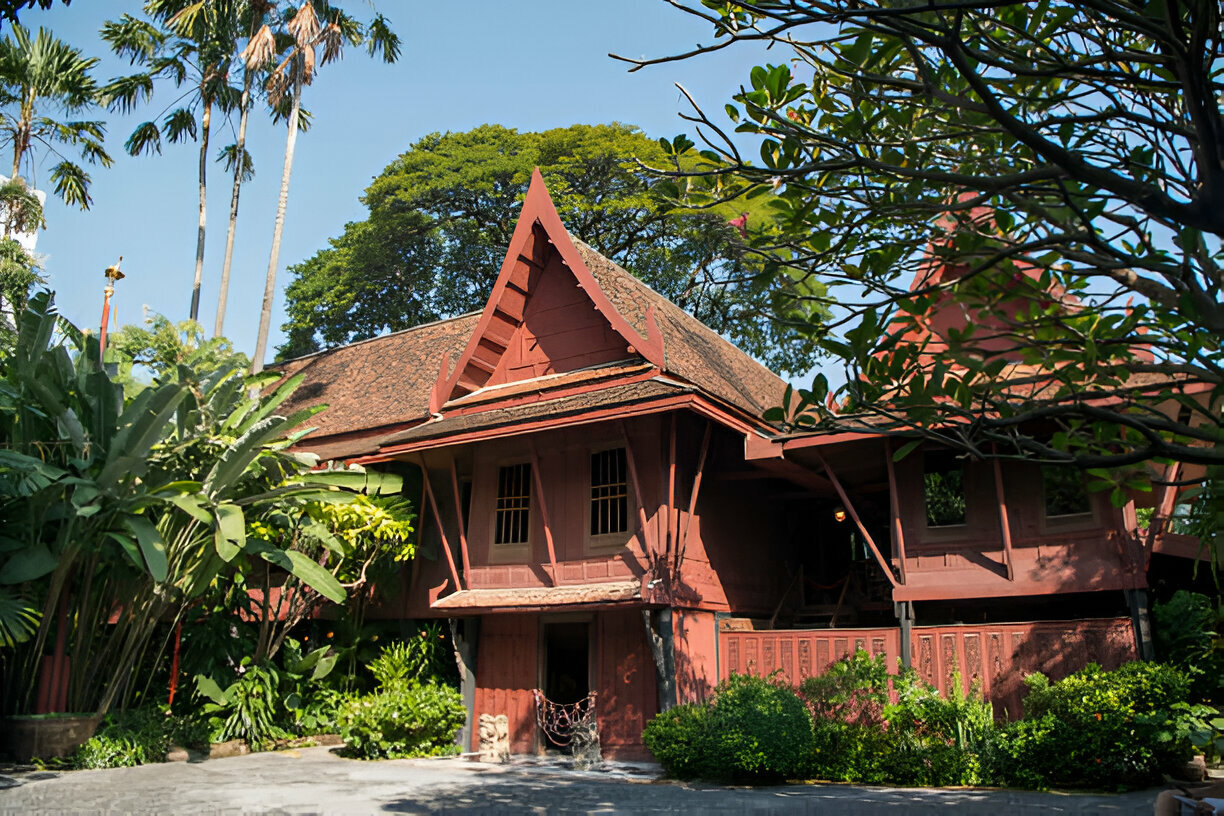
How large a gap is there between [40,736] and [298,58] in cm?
2018

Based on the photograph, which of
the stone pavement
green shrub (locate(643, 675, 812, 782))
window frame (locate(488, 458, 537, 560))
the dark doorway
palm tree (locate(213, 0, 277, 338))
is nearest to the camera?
the stone pavement

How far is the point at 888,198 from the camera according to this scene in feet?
18.4

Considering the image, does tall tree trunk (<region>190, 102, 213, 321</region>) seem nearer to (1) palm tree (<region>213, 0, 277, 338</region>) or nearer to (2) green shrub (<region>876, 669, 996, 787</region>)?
(1) palm tree (<region>213, 0, 277, 338</region>)

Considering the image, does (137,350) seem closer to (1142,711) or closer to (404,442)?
(404,442)

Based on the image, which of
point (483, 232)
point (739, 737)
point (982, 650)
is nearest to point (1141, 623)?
point (982, 650)

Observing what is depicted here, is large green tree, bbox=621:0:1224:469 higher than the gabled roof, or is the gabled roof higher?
the gabled roof

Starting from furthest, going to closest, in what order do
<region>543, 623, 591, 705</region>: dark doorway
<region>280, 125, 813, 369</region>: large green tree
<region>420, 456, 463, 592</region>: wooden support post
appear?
1. <region>280, 125, 813, 369</region>: large green tree
2. <region>543, 623, 591, 705</region>: dark doorway
3. <region>420, 456, 463, 592</region>: wooden support post

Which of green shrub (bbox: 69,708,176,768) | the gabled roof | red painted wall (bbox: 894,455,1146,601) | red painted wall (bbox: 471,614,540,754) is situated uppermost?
the gabled roof

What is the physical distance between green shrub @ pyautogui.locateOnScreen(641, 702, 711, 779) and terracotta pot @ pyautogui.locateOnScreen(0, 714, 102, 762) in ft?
26.2

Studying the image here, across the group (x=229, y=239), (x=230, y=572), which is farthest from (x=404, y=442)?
(x=229, y=239)

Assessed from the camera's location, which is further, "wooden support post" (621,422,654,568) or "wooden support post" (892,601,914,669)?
"wooden support post" (621,422,654,568)

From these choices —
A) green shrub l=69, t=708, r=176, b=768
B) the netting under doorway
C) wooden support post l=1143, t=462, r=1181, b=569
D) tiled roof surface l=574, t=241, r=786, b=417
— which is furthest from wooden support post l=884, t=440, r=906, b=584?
green shrub l=69, t=708, r=176, b=768

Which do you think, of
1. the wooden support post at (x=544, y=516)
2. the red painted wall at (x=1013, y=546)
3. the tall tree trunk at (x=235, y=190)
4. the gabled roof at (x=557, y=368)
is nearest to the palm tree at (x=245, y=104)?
the tall tree trunk at (x=235, y=190)

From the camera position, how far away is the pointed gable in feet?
53.7
